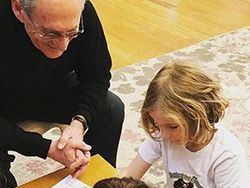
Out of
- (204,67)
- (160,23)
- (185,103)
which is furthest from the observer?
(160,23)

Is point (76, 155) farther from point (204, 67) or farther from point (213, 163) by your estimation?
point (204, 67)

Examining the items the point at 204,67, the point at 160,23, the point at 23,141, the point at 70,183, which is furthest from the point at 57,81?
the point at 160,23

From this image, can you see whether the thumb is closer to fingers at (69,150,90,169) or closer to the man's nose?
fingers at (69,150,90,169)

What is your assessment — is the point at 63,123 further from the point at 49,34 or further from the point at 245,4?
the point at 245,4

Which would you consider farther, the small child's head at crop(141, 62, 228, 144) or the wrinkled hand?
the wrinkled hand

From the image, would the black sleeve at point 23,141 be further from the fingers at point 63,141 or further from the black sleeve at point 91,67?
the black sleeve at point 91,67

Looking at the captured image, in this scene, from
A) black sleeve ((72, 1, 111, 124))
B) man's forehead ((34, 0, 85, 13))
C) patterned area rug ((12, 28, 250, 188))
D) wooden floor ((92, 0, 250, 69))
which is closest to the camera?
man's forehead ((34, 0, 85, 13))

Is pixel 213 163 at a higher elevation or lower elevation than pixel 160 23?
higher

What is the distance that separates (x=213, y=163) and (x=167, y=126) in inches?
6.3

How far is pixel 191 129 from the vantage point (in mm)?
1291

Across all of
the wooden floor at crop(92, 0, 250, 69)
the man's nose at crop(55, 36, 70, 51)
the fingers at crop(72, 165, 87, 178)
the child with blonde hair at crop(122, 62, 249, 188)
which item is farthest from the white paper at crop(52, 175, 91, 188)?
the wooden floor at crop(92, 0, 250, 69)

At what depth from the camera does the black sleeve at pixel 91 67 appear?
5.02 ft

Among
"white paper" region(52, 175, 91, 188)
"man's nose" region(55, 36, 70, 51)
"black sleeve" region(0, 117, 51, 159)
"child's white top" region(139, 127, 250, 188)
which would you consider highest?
"man's nose" region(55, 36, 70, 51)

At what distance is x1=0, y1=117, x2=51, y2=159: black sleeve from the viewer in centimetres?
143
